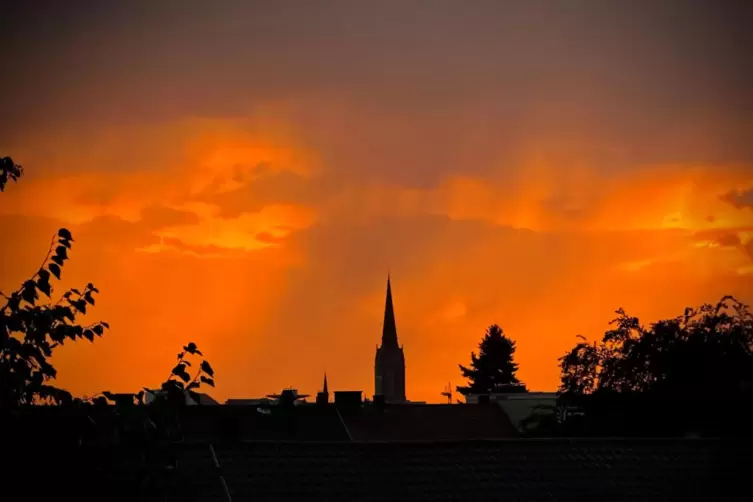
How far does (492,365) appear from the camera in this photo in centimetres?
14212

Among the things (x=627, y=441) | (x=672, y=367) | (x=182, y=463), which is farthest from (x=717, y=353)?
(x=182, y=463)

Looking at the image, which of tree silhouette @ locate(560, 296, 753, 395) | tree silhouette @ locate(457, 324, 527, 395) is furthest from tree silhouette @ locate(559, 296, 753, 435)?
tree silhouette @ locate(457, 324, 527, 395)

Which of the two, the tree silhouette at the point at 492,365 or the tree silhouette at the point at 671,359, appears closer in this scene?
the tree silhouette at the point at 671,359

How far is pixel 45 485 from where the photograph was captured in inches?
553

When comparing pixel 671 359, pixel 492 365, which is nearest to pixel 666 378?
pixel 671 359

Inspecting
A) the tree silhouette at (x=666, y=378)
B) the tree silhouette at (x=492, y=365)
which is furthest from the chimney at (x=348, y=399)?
the tree silhouette at (x=492, y=365)

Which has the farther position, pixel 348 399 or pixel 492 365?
pixel 492 365

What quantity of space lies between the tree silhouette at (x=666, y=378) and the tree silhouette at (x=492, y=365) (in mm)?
63518

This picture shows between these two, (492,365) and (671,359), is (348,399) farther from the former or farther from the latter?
(492,365)

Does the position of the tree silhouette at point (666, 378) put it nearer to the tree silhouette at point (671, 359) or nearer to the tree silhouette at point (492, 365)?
the tree silhouette at point (671, 359)

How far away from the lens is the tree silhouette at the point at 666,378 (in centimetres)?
6406

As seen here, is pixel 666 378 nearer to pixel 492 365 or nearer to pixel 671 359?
pixel 671 359

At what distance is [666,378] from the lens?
7362 cm

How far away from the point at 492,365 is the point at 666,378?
6883 cm
